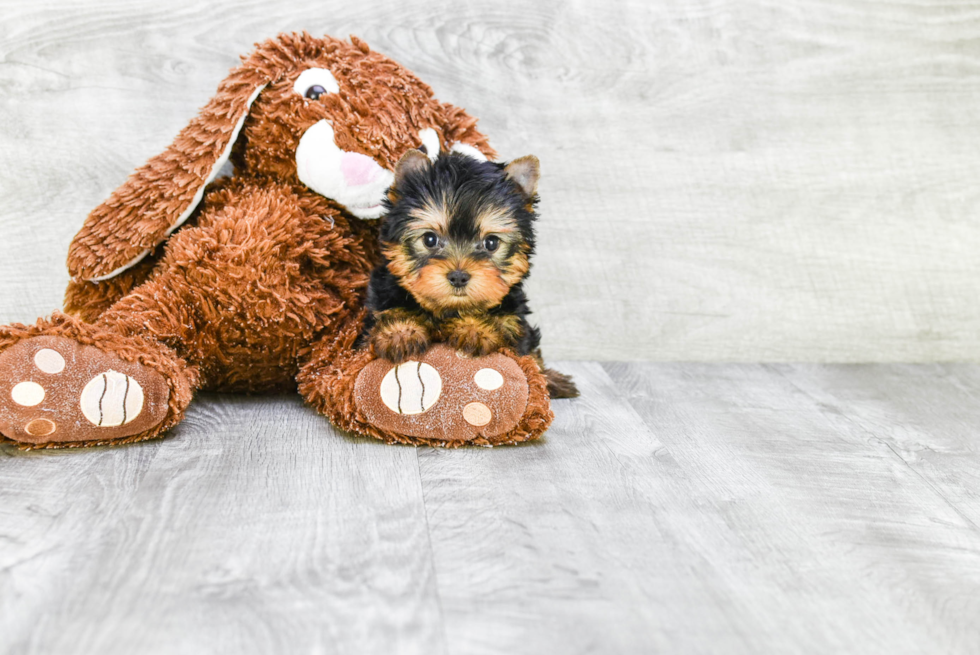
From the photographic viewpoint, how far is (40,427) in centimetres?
127

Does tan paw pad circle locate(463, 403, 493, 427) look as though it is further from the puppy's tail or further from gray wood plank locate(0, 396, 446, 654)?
the puppy's tail

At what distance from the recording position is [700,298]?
6.90 feet

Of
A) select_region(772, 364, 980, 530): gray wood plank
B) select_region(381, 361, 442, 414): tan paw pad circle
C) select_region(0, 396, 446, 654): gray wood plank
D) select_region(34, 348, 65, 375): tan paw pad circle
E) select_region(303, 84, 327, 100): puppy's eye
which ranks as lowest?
select_region(772, 364, 980, 530): gray wood plank

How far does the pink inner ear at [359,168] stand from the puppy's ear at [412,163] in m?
→ 0.16

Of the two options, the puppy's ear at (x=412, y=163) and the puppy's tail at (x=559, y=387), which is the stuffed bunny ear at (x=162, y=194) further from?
the puppy's tail at (x=559, y=387)

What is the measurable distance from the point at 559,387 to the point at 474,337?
1.28 ft

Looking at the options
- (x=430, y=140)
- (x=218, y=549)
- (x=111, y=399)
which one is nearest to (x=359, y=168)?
(x=430, y=140)

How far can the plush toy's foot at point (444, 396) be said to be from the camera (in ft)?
4.46

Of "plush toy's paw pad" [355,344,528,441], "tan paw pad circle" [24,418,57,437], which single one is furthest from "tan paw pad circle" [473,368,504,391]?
"tan paw pad circle" [24,418,57,437]

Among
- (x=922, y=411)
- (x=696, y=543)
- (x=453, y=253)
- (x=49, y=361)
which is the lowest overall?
(x=922, y=411)

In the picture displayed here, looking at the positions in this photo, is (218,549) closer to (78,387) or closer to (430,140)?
(78,387)

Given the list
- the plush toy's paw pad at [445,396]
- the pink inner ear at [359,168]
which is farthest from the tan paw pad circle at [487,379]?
the pink inner ear at [359,168]

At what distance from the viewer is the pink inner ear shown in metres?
1.51

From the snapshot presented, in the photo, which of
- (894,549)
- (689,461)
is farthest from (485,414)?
(894,549)
